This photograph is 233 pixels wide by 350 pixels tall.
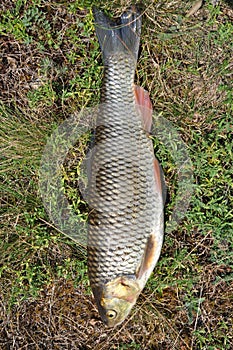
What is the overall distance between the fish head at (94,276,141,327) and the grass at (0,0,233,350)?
1.21 ft

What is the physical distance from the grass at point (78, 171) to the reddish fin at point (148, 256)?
408 millimetres

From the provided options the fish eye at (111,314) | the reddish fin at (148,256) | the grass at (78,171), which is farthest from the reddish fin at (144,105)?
the fish eye at (111,314)

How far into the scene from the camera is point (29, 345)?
3.29 metres

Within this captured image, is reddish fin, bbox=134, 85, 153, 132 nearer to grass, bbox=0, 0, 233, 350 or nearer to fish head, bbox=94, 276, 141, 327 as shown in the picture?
grass, bbox=0, 0, 233, 350

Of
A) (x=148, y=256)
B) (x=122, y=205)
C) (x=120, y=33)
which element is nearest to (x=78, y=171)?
(x=122, y=205)

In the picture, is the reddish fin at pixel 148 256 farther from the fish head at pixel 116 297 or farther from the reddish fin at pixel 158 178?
the reddish fin at pixel 158 178

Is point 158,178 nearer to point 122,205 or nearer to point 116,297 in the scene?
point 122,205

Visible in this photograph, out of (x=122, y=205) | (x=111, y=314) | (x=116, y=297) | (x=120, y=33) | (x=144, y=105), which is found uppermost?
(x=120, y=33)

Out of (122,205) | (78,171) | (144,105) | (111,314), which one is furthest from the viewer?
(78,171)

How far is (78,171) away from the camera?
319 cm

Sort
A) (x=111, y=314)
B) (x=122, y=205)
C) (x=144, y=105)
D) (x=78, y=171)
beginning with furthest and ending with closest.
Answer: (x=78, y=171), (x=144, y=105), (x=111, y=314), (x=122, y=205)

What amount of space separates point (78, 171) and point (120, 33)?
957 mm

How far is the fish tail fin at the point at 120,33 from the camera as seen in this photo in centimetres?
290

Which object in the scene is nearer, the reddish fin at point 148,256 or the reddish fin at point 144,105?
the reddish fin at point 148,256
